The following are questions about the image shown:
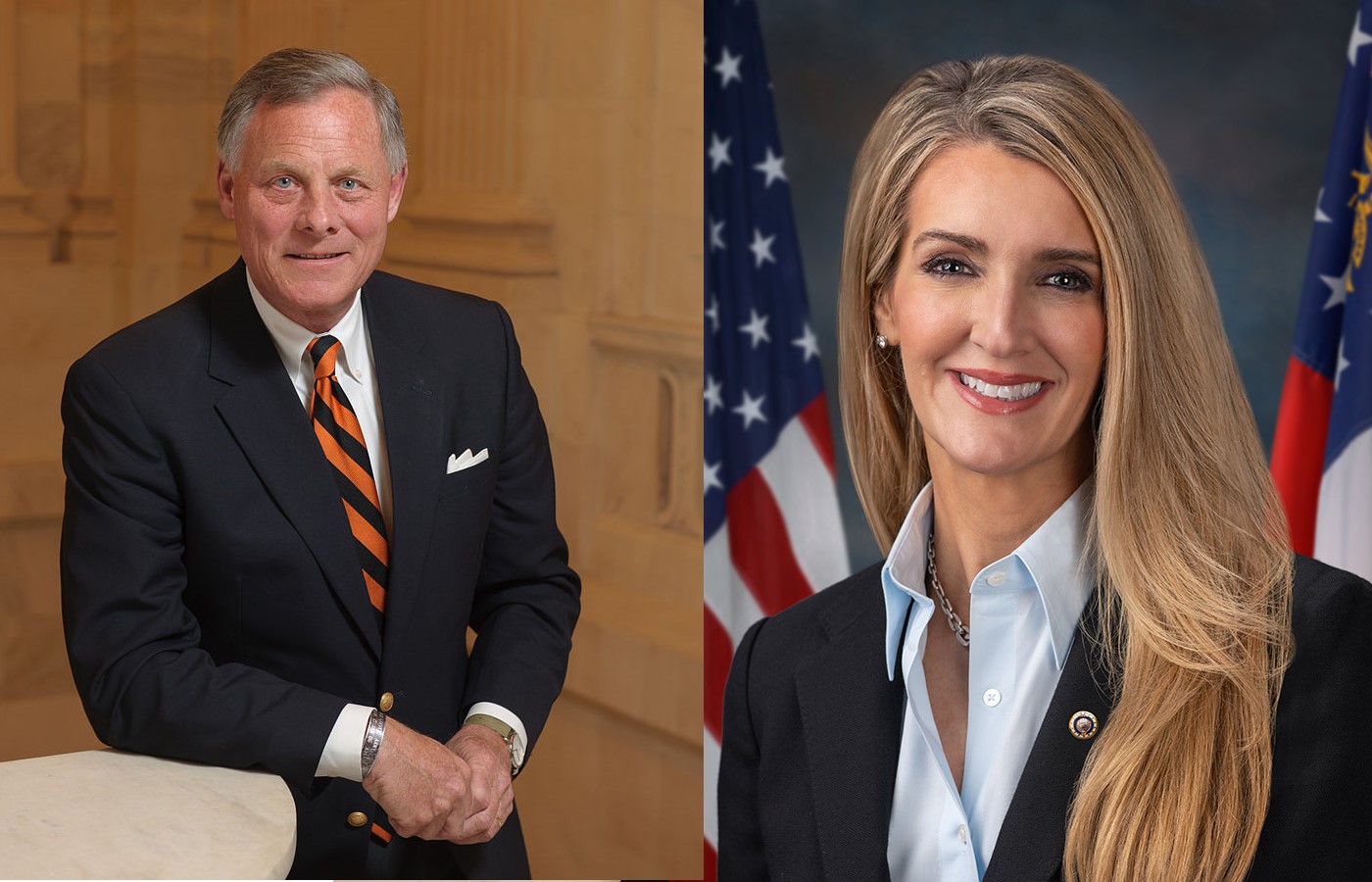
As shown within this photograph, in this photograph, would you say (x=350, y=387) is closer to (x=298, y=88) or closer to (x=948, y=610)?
(x=298, y=88)

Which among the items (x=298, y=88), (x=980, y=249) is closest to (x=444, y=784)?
(x=298, y=88)

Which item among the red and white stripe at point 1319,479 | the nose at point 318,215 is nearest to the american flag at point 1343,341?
the red and white stripe at point 1319,479

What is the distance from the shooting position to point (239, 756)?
2291mm

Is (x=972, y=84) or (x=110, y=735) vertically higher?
(x=972, y=84)

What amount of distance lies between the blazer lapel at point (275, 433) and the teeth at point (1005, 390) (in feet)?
3.47

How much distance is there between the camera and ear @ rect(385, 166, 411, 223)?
2482mm

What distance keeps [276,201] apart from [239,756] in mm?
874

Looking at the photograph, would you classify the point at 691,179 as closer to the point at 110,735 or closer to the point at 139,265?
the point at 139,265

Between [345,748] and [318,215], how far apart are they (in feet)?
2.81

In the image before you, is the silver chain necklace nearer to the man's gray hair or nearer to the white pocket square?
the white pocket square

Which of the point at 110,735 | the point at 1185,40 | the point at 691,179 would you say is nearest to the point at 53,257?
the point at 110,735

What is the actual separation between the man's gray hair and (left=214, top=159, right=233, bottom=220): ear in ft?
0.05

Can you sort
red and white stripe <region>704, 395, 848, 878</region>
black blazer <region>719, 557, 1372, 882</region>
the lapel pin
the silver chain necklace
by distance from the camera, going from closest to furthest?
black blazer <region>719, 557, 1372, 882</region> < the lapel pin < the silver chain necklace < red and white stripe <region>704, 395, 848, 878</region>

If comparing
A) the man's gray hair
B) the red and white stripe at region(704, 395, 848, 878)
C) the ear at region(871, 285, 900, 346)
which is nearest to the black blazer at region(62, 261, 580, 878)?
the man's gray hair
